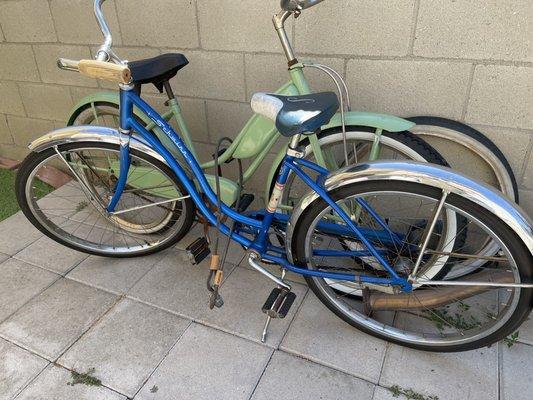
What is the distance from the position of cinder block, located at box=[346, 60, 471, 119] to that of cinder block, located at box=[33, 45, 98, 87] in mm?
1834

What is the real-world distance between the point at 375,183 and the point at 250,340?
966 mm

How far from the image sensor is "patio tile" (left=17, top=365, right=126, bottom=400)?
5.64 ft

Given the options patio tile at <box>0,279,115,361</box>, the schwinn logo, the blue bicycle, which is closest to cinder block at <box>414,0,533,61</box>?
the blue bicycle

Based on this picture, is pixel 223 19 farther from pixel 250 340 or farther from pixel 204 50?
pixel 250 340

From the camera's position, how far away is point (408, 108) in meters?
2.06

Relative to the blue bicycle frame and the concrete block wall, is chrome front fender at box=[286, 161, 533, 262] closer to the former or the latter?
the blue bicycle frame

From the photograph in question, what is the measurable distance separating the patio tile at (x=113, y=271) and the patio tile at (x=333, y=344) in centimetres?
98

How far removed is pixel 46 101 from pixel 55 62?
1.24 ft

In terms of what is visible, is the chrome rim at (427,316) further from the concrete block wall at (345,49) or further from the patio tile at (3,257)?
the patio tile at (3,257)

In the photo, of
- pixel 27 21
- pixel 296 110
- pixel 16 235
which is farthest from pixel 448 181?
pixel 27 21

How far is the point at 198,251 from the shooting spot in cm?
214

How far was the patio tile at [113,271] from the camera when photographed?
2303mm

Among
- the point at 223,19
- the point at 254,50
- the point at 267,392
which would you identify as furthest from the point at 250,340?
the point at 223,19

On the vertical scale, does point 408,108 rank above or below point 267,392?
above
